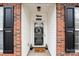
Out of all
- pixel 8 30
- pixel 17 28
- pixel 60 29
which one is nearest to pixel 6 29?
pixel 8 30

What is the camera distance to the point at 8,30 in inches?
261

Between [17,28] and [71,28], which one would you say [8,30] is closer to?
[17,28]

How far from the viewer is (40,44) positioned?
11750 millimetres

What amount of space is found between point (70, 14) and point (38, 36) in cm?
545

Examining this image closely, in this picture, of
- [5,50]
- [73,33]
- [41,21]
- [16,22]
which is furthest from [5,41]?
[41,21]

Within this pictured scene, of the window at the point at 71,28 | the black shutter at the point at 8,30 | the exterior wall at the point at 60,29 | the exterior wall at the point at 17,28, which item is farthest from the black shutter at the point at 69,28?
the black shutter at the point at 8,30

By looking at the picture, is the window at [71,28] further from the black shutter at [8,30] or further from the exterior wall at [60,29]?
the black shutter at [8,30]

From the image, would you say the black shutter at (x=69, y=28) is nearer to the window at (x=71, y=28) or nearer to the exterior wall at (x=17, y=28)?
the window at (x=71, y=28)

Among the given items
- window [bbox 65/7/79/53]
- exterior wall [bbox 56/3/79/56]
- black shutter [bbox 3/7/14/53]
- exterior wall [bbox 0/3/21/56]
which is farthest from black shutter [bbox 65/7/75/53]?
black shutter [bbox 3/7/14/53]

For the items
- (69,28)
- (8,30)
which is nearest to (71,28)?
(69,28)

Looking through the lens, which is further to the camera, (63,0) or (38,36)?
(38,36)

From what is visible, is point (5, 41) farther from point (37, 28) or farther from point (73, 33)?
point (37, 28)

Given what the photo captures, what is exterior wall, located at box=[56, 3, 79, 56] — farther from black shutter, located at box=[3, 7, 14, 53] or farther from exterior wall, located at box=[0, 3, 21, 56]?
black shutter, located at box=[3, 7, 14, 53]

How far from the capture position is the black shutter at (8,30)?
6.59 metres
